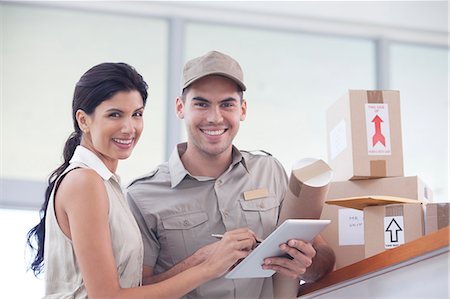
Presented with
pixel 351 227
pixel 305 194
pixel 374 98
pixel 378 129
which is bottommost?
Answer: pixel 351 227

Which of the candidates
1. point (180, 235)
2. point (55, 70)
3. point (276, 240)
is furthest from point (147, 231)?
point (55, 70)

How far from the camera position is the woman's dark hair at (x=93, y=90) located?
1.90 meters

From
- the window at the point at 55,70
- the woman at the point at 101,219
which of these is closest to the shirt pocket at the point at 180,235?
the woman at the point at 101,219

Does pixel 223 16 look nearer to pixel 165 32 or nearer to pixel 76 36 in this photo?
pixel 165 32

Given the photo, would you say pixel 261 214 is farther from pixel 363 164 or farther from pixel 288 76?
pixel 288 76

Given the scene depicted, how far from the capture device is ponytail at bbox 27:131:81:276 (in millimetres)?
1950

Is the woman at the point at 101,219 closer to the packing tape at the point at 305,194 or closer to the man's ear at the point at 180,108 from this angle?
the packing tape at the point at 305,194

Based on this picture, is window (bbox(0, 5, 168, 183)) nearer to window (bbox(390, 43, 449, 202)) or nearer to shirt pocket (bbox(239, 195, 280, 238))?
window (bbox(390, 43, 449, 202))

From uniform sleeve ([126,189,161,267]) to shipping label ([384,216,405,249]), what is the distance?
73cm

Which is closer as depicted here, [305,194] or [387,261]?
[387,261]

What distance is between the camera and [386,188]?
2.16 m

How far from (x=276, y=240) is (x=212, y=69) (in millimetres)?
681

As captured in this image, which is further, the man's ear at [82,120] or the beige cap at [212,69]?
the beige cap at [212,69]

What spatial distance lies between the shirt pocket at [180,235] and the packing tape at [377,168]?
1.87 feet
